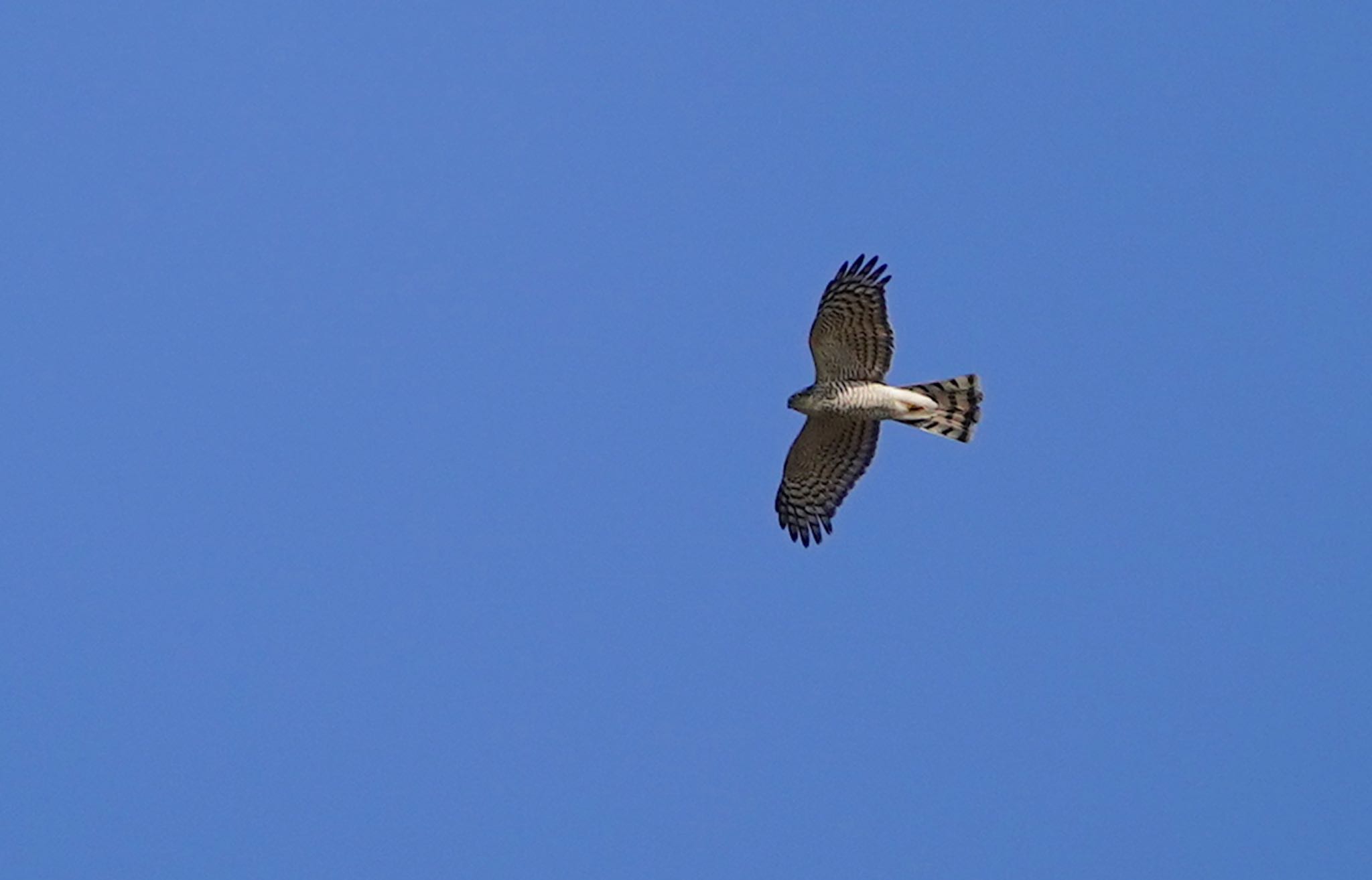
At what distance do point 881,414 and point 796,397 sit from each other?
86 cm

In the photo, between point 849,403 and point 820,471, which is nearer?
point 849,403

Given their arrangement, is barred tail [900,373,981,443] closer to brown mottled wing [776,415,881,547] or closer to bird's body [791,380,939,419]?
bird's body [791,380,939,419]

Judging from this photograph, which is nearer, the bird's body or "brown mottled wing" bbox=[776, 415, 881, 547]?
the bird's body

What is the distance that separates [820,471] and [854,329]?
1964 millimetres

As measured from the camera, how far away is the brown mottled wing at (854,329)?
28.1 m

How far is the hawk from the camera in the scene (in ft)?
92.7

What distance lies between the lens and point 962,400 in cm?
2875

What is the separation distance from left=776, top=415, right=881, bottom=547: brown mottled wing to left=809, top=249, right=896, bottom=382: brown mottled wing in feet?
2.70

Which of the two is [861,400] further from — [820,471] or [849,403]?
[820,471]

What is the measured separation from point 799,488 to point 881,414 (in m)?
1.53

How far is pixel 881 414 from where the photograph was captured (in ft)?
94.2

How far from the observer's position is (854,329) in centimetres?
2831

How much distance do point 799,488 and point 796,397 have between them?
141 cm

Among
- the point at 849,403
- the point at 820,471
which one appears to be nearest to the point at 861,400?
the point at 849,403
